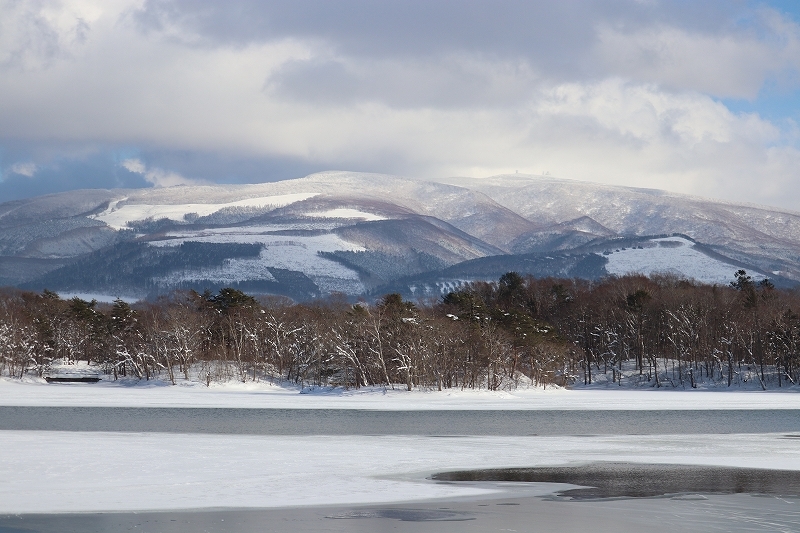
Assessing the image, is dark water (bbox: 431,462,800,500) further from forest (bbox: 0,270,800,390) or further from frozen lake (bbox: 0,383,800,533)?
forest (bbox: 0,270,800,390)

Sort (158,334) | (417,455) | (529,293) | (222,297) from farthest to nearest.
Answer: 1. (529,293)
2. (222,297)
3. (158,334)
4. (417,455)

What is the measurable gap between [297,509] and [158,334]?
99411 millimetres

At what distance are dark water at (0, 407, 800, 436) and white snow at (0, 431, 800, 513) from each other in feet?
15.2

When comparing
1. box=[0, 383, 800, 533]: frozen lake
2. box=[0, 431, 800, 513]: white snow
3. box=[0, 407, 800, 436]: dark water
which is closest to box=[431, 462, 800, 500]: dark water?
box=[0, 383, 800, 533]: frozen lake

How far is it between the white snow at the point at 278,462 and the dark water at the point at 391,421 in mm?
4624

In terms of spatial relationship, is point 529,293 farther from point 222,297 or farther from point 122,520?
point 122,520

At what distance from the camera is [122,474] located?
32000 mm

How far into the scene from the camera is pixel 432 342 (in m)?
99.0

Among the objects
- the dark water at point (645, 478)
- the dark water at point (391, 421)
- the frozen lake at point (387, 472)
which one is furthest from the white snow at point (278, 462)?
the dark water at point (391, 421)

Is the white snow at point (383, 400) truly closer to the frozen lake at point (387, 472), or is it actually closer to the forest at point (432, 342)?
the forest at point (432, 342)

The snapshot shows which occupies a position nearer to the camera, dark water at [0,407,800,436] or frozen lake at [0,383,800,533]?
frozen lake at [0,383,800,533]

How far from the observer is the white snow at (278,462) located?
27922 millimetres

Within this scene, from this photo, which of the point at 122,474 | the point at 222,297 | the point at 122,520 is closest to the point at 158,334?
the point at 222,297

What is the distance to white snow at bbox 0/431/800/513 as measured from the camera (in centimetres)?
2792
